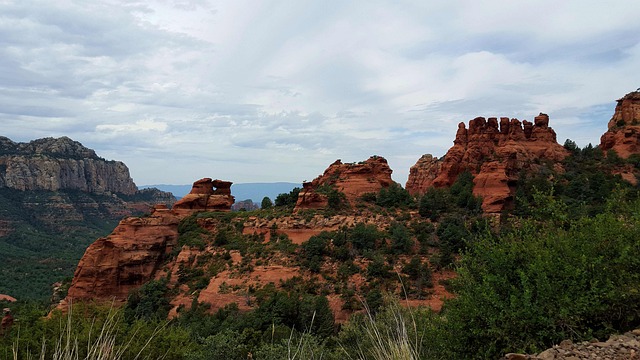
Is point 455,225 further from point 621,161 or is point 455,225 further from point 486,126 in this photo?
point 621,161

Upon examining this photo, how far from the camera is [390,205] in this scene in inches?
1825

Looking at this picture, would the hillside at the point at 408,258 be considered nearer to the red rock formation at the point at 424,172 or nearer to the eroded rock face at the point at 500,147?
the eroded rock face at the point at 500,147

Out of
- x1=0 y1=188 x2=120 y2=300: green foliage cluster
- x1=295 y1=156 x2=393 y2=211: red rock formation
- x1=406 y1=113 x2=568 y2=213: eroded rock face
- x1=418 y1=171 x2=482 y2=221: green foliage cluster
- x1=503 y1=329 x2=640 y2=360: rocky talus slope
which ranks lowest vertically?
x1=0 y1=188 x2=120 y2=300: green foliage cluster

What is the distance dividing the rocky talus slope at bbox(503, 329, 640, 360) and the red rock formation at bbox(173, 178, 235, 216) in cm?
4867

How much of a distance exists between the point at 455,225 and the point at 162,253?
31723 mm

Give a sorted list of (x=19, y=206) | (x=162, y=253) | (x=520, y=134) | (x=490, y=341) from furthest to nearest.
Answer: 1. (x=19, y=206)
2. (x=520, y=134)
3. (x=162, y=253)
4. (x=490, y=341)

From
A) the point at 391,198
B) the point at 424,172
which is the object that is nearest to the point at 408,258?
the point at 391,198

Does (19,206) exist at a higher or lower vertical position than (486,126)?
lower

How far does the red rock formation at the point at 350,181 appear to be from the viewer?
4656 centimetres

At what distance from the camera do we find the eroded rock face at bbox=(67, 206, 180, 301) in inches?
1518

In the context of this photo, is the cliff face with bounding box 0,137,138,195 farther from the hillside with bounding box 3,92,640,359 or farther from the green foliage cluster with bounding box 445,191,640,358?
the green foliage cluster with bounding box 445,191,640,358

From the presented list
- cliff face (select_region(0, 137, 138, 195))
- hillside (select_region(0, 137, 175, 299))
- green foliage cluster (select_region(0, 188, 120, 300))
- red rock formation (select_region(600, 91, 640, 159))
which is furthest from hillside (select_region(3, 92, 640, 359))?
cliff face (select_region(0, 137, 138, 195))

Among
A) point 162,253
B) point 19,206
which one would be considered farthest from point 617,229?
point 19,206

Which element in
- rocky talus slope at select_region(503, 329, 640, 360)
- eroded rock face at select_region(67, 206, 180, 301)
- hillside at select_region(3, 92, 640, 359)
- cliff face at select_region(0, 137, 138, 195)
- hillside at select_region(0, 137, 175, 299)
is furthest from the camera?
cliff face at select_region(0, 137, 138, 195)
